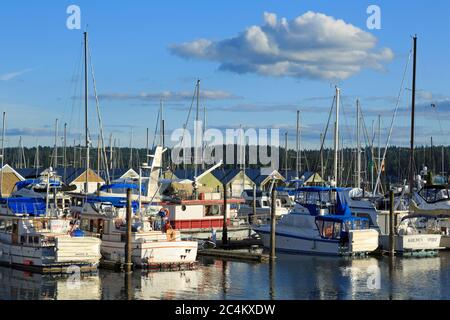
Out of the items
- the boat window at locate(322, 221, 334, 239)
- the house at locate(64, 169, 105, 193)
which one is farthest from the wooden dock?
the house at locate(64, 169, 105, 193)

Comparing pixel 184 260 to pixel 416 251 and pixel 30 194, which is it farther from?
pixel 30 194

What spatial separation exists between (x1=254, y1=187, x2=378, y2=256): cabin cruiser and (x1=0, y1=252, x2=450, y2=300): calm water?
3658 mm

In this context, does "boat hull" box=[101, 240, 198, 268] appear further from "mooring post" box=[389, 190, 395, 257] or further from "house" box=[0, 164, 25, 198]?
"house" box=[0, 164, 25, 198]

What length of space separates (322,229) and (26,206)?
20.6 metres

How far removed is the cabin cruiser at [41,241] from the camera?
4162cm

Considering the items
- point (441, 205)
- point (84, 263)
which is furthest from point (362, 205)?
point (84, 263)

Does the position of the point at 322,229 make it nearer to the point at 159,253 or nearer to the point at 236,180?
the point at 159,253

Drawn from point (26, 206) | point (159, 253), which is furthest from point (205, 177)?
point (159, 253)

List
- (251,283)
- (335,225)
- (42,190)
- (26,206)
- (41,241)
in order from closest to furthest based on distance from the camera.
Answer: (251,283) < (41,241) < (26,206) < (335,225) < (42,190)

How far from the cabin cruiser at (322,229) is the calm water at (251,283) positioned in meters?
3.66

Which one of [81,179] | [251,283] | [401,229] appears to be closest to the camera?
[251,283]

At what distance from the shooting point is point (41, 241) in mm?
42625

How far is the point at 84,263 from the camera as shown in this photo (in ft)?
137
